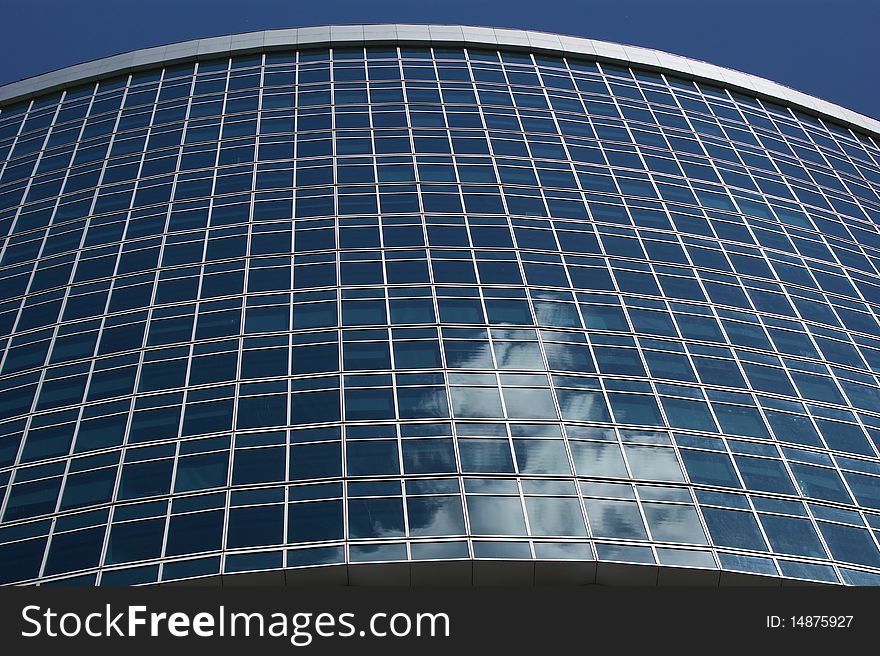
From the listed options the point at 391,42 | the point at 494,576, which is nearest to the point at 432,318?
the point at 494,576

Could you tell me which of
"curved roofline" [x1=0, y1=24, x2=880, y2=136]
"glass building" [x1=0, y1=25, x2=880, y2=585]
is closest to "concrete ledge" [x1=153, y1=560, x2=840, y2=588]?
"glass building" [x1=0, y1=25, x2=880, y2=585]

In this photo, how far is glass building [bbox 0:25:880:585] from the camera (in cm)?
4069

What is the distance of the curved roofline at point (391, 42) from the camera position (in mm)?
64938

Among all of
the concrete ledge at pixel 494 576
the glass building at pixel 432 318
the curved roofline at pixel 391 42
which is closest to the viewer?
the concrete ledge at pixel 494 576

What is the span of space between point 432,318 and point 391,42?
22523 mm

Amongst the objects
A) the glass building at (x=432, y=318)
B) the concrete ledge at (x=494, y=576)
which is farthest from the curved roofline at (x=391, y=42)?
the concrete ledge at (x=494, y=576)

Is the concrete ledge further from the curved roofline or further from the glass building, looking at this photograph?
the curved roofline

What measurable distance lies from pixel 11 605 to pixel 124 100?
3954 cm

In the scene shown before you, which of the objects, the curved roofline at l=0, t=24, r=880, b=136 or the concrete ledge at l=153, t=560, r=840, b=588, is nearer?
the concrete ledge at l=153, t=560, r=840, b=588

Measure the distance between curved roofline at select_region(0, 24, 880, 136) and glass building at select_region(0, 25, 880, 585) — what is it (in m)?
0.20

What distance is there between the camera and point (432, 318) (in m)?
48.0

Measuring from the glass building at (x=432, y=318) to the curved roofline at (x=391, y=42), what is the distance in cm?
20

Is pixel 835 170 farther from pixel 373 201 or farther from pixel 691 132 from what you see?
pixel 373 201

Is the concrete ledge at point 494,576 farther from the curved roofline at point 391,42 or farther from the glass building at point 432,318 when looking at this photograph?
the curved roofline at point 391,42
